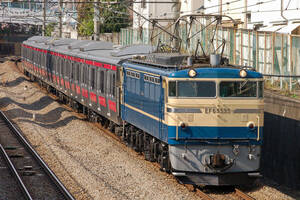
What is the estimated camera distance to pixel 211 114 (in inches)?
523

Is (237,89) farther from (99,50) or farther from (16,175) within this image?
(99,50)

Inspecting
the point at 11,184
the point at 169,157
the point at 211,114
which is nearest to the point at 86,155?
the point at 11,184

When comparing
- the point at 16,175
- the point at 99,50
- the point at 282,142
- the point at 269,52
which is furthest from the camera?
the point at 99,50

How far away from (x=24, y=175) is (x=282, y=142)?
23.3ft

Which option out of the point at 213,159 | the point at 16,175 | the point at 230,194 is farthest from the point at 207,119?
the point at 16,175

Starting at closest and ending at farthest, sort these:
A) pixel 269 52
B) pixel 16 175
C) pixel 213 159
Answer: pixel 213 159 → pixel 16 175 → pixel 269 52

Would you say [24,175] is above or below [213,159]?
below

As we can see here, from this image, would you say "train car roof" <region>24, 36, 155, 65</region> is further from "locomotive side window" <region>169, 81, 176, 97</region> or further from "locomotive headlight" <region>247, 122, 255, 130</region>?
"locomotive headlight" <region>247, 122, 255, 130</region>

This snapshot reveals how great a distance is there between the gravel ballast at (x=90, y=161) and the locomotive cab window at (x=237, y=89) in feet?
7.78

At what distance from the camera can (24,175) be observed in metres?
15.9

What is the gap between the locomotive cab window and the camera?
13367 millimetres

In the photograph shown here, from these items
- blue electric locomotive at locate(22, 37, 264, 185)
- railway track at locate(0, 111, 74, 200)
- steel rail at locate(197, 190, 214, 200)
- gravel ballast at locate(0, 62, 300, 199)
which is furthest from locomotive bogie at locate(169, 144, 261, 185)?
railway track at locate(0, 111, 74, 200)

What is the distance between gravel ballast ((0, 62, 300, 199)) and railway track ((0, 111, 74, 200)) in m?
0.33

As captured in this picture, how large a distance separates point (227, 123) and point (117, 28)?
155ft
